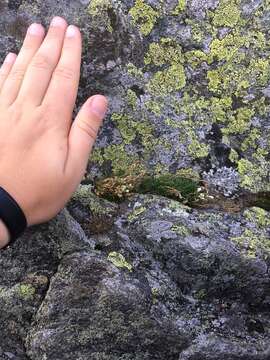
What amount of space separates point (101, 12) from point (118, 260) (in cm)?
130

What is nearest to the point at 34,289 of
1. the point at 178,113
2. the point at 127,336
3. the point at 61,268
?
the point at 61,268

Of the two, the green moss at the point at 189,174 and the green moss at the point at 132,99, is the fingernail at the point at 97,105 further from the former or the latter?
the green moss at the point at 189,174

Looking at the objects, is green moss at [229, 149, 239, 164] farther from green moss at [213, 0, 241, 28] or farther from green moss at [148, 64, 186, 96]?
green moss at [213, 0, 241, 28]

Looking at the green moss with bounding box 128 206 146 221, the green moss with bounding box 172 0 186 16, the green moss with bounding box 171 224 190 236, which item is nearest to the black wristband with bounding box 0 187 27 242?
the green moss with bounding box 128 206 146 221

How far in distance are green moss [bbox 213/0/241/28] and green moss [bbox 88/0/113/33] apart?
604mm

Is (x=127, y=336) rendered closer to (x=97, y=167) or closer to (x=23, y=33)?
(x=97, y=167)

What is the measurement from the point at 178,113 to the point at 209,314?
42.3 inches

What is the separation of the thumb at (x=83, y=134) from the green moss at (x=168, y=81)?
2.33 ft

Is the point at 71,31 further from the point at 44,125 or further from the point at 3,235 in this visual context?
the point at 3,235

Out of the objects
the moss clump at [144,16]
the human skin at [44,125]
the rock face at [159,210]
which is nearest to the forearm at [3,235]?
the human skin at [44,125]

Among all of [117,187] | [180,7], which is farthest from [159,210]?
[180,7]

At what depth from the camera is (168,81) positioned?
3291 millimetres

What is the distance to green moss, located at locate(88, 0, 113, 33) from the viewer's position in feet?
10.4

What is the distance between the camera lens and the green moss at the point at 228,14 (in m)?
3.36
